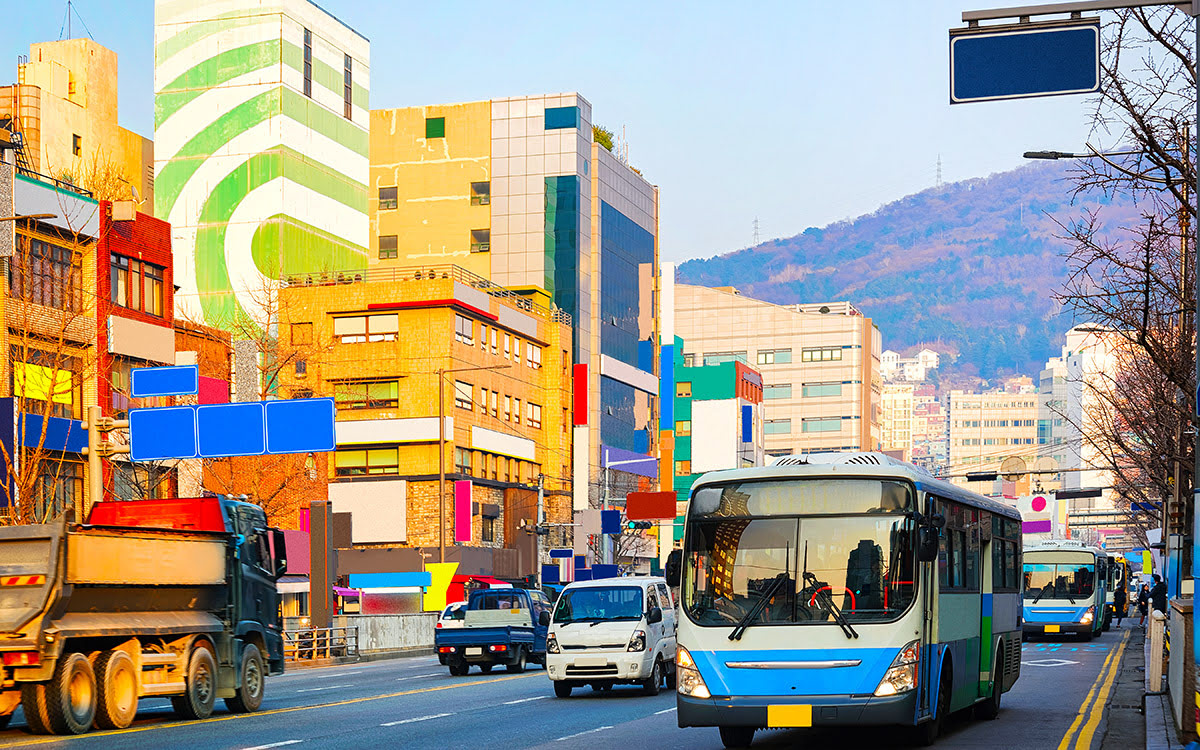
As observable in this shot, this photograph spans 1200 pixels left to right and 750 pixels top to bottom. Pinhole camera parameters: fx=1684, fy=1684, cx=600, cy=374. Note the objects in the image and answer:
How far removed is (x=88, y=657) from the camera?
20797 mm

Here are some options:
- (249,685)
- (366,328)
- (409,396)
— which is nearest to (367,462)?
(409,396)

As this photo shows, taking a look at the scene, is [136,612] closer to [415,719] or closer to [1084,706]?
[415,719]

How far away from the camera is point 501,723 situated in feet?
69.1

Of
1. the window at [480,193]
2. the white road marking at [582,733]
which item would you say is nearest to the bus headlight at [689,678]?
the white road marking at [582,733]

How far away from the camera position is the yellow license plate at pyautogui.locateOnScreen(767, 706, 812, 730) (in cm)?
1572

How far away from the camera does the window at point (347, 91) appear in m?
92.9

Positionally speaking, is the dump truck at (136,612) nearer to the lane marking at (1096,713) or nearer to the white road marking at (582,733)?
the white road marking at (582,733)

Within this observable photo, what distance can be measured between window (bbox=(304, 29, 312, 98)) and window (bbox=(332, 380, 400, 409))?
16.9 metres

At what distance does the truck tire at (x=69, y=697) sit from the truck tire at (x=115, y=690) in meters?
0.16

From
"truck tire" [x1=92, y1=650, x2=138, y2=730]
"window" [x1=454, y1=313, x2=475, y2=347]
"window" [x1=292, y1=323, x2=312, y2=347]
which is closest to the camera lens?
"truck tire" [x1=92, y1=650, x2=138, y2=730]

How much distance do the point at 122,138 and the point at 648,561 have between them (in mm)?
44320

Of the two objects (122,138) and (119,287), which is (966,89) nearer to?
(119,287)

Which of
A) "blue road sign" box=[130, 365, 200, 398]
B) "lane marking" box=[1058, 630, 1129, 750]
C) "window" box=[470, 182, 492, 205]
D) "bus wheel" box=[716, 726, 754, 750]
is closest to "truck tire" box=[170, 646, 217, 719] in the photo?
"bus wheel" box=[716, 726, 754, 750]

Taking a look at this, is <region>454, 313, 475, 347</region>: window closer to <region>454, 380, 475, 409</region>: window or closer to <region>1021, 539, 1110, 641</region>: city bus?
<region>454, 380, 475, 409</region>: window
